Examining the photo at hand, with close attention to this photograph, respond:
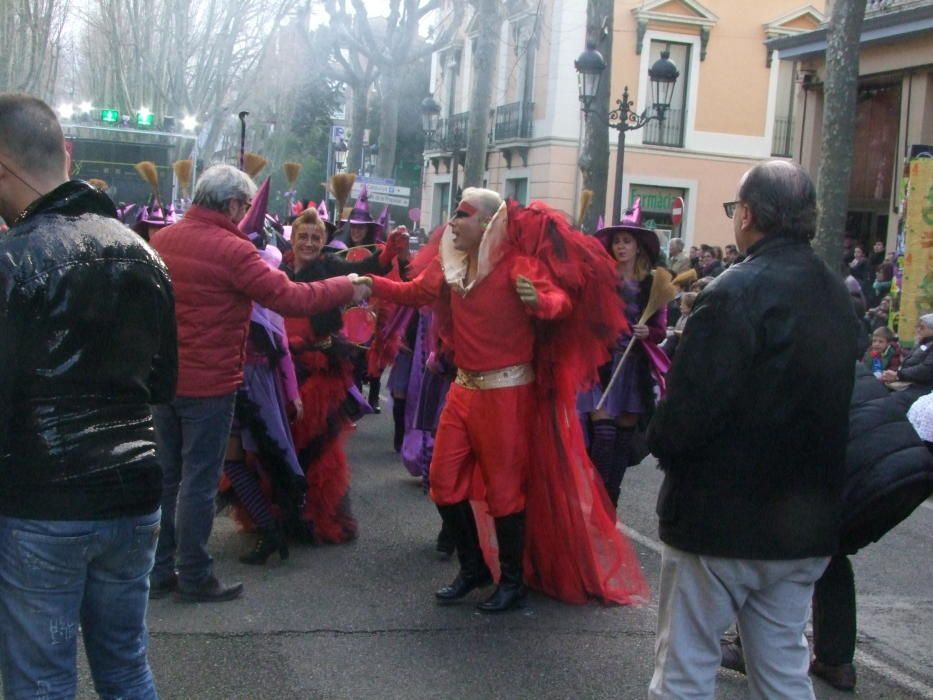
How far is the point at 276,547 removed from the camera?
6.05m

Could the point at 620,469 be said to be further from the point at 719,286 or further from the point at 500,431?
the point at 719,286

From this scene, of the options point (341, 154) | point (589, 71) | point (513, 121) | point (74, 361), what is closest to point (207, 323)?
point (74, 361)

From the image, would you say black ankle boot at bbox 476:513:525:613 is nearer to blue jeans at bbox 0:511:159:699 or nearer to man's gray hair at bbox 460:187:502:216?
man's gray hair at bbox 460:187:502:216

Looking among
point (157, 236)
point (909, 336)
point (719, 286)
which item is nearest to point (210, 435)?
point (157, 236)

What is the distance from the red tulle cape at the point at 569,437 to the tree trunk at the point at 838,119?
26.5 ft

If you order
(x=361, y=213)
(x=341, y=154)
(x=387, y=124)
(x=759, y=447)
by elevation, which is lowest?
(x=759, y=447)

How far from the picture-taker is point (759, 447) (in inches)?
126

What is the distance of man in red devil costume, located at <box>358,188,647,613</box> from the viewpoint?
17.3ft

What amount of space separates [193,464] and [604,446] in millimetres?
2372

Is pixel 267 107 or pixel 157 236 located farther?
pixel 267 107

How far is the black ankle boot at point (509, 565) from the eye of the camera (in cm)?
534

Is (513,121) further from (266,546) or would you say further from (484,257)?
(484,257)

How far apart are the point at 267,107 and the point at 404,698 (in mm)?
48732

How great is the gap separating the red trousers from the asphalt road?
1.81ft
